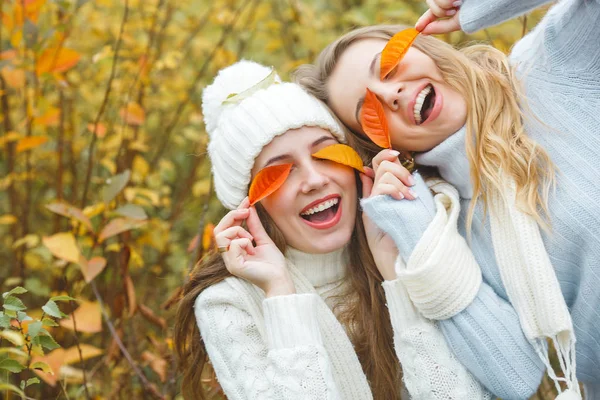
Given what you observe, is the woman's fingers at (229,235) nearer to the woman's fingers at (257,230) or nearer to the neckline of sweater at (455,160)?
the woman's fingers at (257,230)

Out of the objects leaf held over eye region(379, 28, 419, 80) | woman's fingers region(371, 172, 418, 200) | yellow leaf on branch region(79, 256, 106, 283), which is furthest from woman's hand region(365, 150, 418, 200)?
yellow leaf on branch region(79, 256, 106, 283)

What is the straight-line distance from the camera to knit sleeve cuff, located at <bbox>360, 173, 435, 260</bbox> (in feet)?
5.44

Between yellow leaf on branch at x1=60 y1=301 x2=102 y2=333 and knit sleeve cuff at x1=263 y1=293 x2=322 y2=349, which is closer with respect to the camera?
knit sleeve cuff at x1=263 y1=293 x2=322 y2=349

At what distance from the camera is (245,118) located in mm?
1859

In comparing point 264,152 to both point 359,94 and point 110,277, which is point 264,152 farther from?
point 110,277

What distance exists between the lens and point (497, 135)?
1663 millimetres

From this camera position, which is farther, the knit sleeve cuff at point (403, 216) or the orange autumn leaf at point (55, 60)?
the orange autumn leaf at point (55, 60)

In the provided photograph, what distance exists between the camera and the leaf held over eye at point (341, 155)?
1828 mm

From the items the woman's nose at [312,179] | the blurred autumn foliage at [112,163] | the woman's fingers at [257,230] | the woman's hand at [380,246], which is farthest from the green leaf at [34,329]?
the woman's hand at [380,246]

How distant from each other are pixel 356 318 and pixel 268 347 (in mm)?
286

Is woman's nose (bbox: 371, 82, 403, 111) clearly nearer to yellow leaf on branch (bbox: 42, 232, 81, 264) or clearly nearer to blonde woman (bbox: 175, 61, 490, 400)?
blonde woman (bbox: 175, 61, 490, 400)

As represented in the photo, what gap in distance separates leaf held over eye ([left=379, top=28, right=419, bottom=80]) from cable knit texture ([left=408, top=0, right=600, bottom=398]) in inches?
6.1

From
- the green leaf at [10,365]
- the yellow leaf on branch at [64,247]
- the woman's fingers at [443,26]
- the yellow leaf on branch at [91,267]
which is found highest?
the woman's fingers at [443,26]

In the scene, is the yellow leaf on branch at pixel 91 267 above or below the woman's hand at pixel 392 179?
below
